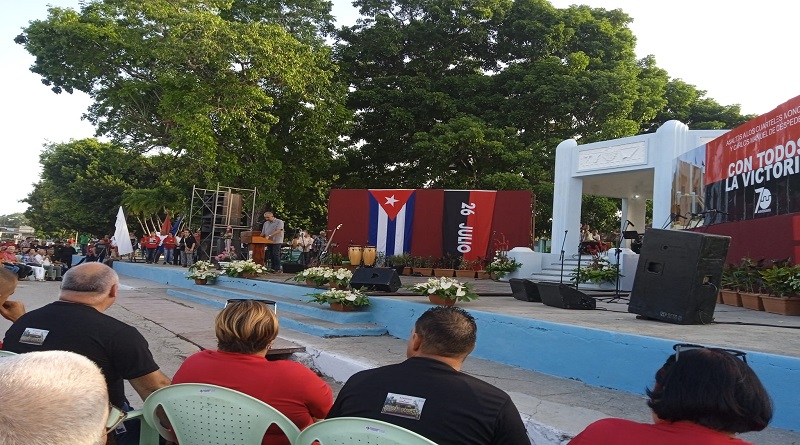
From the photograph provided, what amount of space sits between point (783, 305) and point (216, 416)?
6.59 meters

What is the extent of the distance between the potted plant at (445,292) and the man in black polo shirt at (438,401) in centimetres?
492

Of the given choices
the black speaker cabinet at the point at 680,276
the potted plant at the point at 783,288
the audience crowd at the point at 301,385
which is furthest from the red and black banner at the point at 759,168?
the audience crowd at the point at 301,385

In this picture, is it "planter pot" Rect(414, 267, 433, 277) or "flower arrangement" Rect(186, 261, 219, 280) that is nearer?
"flower arrangement" Rect(186, 261, 219, 280)

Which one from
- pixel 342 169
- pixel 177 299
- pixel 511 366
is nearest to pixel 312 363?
pixel 511 366

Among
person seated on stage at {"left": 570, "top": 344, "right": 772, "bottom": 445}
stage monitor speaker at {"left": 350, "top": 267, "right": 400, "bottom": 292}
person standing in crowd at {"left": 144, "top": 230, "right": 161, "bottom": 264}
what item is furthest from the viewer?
person standing in crowd at {"left": 144, "top": 230, "right": 161, "bottom": 264}

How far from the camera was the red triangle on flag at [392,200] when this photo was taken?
16.6 metres

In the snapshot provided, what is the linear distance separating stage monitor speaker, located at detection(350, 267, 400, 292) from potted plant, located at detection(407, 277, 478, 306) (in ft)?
4.46

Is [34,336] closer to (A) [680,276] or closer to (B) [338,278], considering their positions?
(A) [680,276]

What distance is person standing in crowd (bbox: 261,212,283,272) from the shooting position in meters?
13.3

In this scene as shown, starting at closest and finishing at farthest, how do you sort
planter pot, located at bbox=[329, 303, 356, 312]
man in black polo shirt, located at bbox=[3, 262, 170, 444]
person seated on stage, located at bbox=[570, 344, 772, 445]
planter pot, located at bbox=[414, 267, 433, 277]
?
person seated on stage, located at bbox=[570, 344, 772, 445], man in black polo shirt, located at bbox=[3, 262, 170, 444], planter pot, located at bbox=[329, 303, 356, 312], planter pot, located at bbox=[414, 267, 433, 277]

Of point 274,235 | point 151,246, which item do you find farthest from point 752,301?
point 151,246

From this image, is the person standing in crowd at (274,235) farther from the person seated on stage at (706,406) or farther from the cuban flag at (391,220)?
the person seated on stage at (706,406)

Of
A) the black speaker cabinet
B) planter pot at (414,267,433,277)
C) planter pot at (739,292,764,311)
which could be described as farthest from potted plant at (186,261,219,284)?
planter pot at (739,292,764,311)

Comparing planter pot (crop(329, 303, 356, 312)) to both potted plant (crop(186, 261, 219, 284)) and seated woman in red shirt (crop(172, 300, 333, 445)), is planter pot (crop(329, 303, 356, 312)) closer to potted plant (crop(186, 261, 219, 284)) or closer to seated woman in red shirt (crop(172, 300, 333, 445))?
seated woman in red shirt (crop(172, 300, 333, 445))
